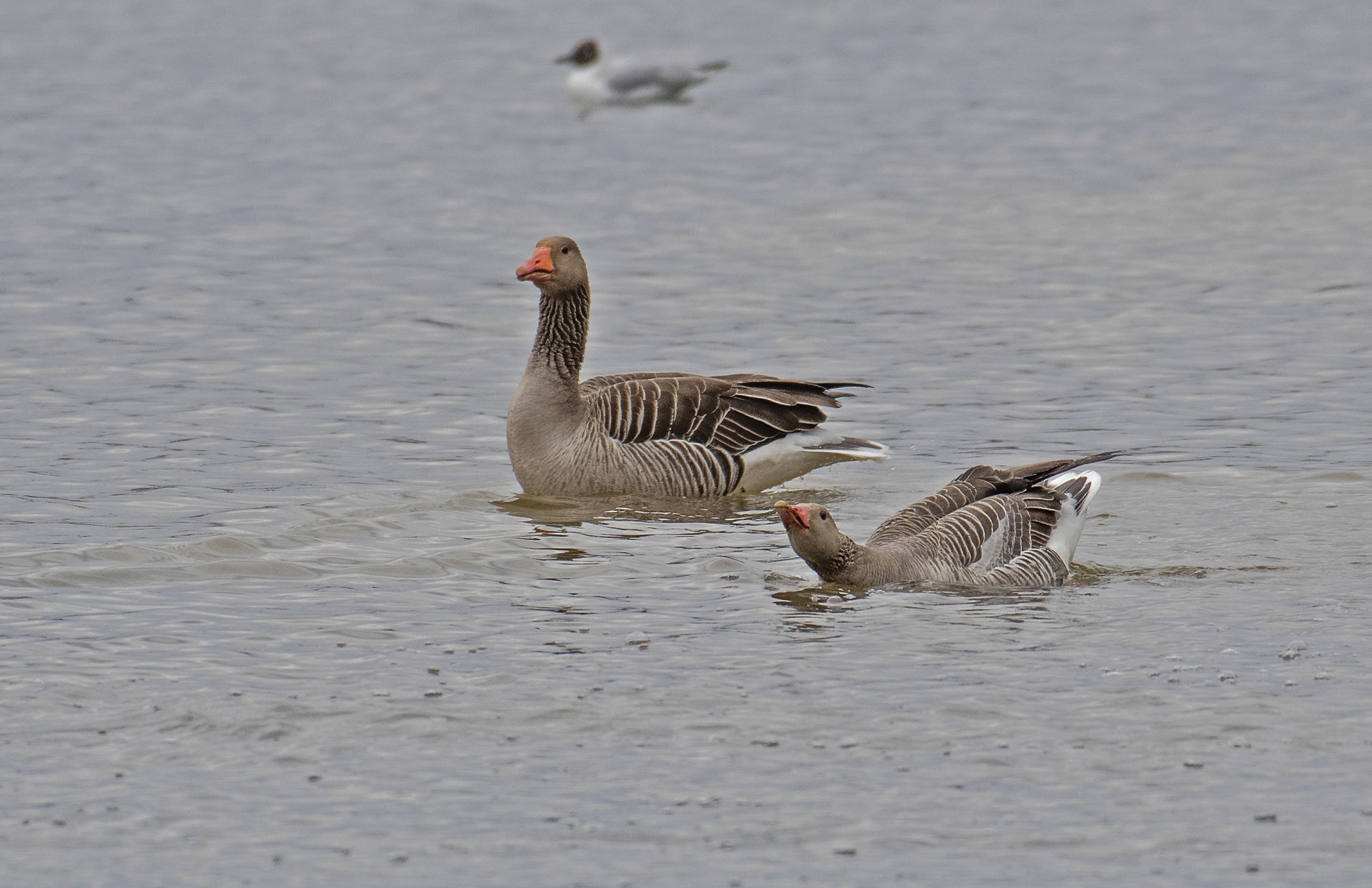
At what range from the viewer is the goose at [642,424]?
1336 centimetres

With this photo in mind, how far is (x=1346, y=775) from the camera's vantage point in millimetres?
7508

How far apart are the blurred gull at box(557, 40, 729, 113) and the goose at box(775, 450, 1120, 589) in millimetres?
21768

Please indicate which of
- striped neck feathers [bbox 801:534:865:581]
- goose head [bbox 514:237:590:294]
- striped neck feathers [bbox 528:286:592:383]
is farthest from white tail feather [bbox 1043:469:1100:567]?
goose head [bbox 514:237:590:294]

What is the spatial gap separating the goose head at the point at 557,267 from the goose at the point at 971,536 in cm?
372

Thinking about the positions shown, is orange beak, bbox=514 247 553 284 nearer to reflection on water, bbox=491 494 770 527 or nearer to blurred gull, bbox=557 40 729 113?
reflection on water, bbox=491 494 770 527

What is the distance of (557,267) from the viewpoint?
13773mm

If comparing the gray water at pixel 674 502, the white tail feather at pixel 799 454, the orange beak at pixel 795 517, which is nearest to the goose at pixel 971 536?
the orange beak at pixel 795 517

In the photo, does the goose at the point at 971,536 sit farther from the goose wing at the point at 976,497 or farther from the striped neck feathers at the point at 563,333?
the striped neck feathers at the point at 563,333

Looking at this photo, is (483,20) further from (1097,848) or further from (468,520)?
(1097,848)

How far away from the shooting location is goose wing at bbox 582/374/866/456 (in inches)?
536

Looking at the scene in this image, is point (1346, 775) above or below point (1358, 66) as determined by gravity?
below

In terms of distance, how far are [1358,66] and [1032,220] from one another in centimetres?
1295

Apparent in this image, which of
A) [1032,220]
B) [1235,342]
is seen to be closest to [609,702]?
[1235,342]

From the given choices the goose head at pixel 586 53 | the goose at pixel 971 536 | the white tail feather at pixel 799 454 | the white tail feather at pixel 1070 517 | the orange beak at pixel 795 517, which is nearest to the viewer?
the orange beak at pixel 795 517
